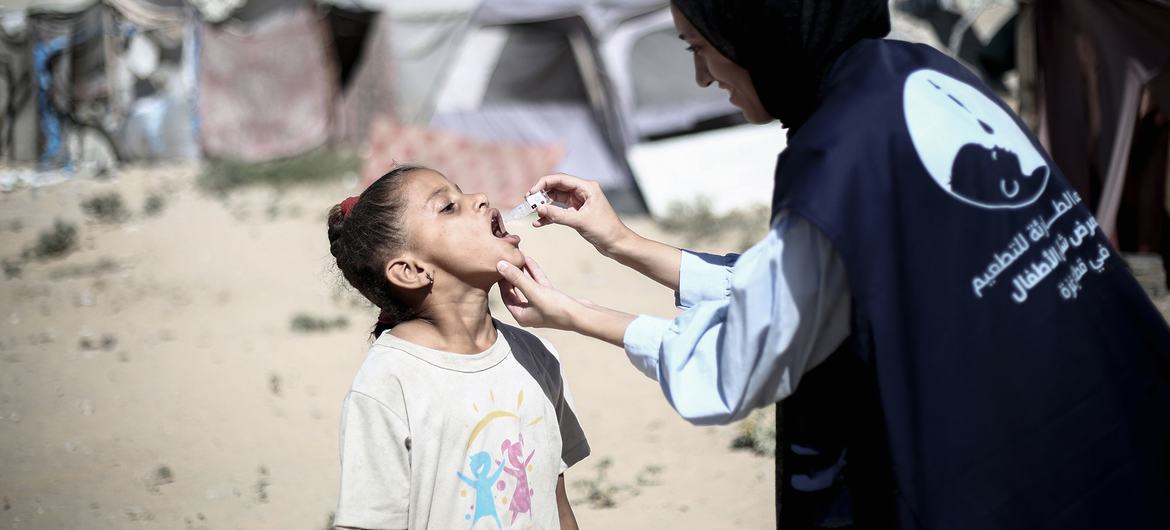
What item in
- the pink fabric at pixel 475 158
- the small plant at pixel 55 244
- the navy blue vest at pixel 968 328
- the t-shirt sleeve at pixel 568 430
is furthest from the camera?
the pink fabric at pixel 475 158

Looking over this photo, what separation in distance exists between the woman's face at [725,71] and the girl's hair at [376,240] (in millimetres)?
695

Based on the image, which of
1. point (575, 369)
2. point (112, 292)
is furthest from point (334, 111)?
point (575, 369)

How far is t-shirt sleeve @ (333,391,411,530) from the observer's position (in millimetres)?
1840

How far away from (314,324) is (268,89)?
8374mm

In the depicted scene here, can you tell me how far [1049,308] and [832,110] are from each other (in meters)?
0.45

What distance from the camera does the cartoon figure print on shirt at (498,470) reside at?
77.0 inches

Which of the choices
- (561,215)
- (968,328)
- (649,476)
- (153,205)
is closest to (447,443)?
(561,215)

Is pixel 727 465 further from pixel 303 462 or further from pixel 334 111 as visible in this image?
pixel 334 111

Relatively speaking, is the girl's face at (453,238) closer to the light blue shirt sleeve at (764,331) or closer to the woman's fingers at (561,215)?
the woman's fingers at (561,215)

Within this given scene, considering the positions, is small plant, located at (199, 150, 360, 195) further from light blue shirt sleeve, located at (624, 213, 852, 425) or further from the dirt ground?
light blue shirt sleeve, located at (624, 213, 852, 425)

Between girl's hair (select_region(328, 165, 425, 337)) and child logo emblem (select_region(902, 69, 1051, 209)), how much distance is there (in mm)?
1033

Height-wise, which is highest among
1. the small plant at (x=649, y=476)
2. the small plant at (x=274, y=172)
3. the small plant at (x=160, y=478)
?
the small plant at (x=649, y=476)

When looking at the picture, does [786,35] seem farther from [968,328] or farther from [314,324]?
[314,324]

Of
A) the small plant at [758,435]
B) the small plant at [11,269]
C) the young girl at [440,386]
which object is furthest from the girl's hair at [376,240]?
the small plant at [11,269]
